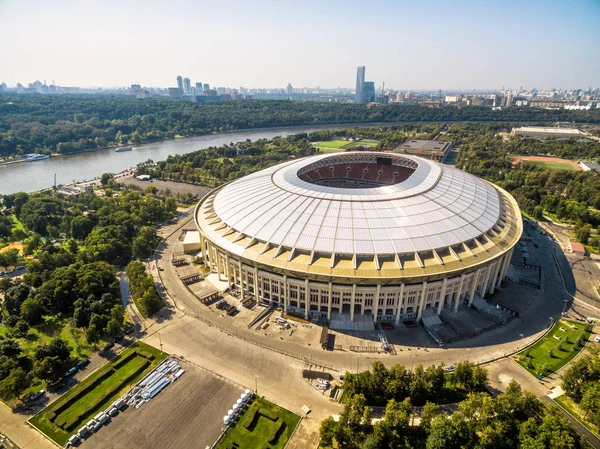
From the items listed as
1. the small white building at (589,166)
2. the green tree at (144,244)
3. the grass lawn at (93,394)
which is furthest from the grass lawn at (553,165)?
the grass lawn at (93,394)

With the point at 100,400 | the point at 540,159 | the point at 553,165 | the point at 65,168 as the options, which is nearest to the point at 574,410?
the point at 100,400

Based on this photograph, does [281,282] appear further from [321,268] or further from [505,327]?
[505,327]

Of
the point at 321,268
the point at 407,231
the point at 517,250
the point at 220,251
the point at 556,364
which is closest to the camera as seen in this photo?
the point at 556,364

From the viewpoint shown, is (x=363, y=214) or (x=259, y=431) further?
(x=363, y=214)

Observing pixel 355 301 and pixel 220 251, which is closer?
pixel 355 301

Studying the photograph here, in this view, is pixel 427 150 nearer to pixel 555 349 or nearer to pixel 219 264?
pixel 555 349

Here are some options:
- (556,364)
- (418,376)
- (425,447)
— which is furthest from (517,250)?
(425,447)

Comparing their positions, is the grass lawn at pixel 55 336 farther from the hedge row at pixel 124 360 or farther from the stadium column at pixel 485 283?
the stadium column at pixel 485 283
